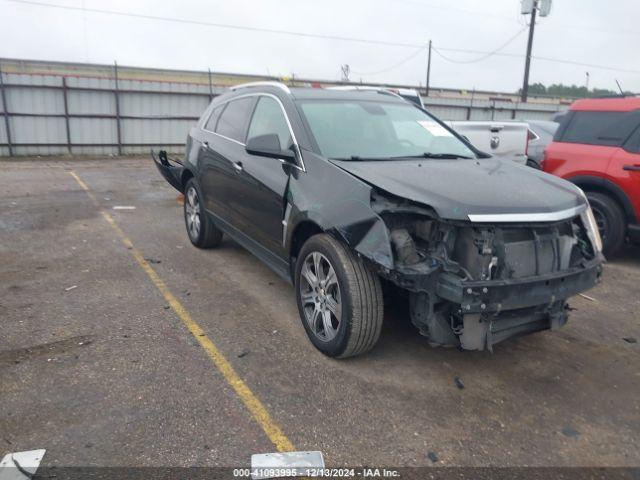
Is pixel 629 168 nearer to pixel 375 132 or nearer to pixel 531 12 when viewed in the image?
pixel 375 132

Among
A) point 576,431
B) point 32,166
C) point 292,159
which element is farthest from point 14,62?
point 576,431

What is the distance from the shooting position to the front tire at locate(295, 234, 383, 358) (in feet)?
11.0

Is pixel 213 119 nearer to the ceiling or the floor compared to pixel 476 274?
nearer to the ceiling

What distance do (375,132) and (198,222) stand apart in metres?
2.70

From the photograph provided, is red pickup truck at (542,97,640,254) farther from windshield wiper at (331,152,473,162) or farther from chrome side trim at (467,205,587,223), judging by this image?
chrome side trim at (467,205,587,223)

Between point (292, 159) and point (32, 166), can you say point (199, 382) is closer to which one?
point (292, 159)

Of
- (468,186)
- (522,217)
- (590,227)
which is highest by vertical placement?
(468,186)

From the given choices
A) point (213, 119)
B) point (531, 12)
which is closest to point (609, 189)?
point (213, 119)

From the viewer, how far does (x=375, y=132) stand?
4.35m

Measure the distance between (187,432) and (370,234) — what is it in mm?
1504

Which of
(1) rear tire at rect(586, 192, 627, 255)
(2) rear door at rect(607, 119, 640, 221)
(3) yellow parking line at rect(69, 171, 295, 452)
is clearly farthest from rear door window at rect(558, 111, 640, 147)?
(3) yellow parking line at rect(69, 171, 295, 452)

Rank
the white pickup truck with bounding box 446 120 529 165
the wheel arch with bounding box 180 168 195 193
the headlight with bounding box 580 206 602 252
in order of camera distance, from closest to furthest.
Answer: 1. the headlight with bounding box 580 206 602 252
2. the wheel arch with bounding box 180 168 195 193
3. the white pickup truck with bounding box 446 120 529 165

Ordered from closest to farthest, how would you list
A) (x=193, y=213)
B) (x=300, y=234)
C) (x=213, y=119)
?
(x=300, y=234)
(x=213, y=119)
(x=193, y=213)

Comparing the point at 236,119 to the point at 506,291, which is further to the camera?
the point at 236,119
